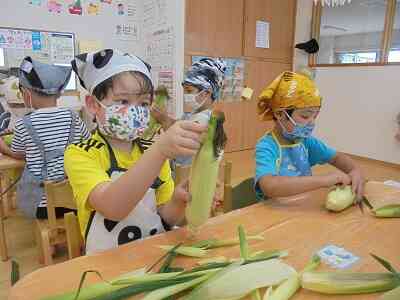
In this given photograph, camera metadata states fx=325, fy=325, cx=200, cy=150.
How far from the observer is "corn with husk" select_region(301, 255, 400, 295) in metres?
0.61

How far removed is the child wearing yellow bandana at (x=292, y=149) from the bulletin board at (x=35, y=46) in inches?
110

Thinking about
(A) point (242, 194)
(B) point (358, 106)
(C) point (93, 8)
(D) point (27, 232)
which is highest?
(C) point (93, 8)

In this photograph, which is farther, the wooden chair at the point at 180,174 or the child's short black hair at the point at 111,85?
the wooden chair at the point at 180,174

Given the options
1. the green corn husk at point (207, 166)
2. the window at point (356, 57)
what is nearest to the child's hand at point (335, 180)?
the green corn husk at point (207, 166)

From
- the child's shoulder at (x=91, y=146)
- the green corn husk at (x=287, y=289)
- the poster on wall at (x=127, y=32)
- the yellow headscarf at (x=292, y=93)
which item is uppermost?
the poster on wall at (x=127, y=32)

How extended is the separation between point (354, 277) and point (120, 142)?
73 cm

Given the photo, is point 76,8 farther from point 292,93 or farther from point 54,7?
point 292,93

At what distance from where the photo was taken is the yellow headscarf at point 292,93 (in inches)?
51.9

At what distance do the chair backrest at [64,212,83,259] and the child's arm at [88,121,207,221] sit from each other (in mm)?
141

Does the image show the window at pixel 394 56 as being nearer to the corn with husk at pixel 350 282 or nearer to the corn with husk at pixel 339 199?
the corn with husk at pixel 339 199

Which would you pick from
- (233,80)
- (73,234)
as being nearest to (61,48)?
(233,80)

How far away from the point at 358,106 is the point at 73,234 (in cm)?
409

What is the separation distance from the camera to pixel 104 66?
0.92 metres

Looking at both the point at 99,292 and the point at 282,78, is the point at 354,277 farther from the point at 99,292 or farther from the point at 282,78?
the point at 282,78
